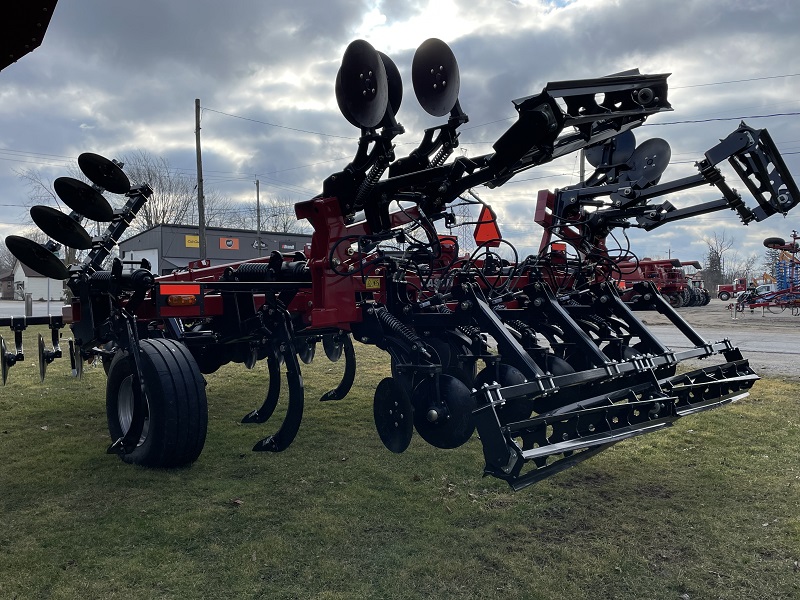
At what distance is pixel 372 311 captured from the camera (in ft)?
15.2

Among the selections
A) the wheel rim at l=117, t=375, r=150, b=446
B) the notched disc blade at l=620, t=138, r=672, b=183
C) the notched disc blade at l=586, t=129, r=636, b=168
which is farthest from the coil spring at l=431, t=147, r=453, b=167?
the wheel rim at l=117, t=375, r=150, b=446

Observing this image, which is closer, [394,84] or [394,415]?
[394,415]

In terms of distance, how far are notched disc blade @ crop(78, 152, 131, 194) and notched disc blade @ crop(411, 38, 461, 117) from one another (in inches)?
91.9

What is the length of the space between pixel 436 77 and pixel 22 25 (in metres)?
3.09

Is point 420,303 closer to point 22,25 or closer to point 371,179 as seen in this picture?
point 371,179

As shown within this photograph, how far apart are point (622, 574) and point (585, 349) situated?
71.8 inches

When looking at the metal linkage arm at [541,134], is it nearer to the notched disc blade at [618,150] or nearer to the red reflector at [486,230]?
the red reflector at [486,230]

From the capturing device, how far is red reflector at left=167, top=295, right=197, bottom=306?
14.7 feet

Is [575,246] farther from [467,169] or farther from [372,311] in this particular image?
[372,311]

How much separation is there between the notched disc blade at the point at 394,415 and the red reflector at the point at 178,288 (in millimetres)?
1614

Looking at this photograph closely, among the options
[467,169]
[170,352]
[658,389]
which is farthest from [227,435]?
[658,389]

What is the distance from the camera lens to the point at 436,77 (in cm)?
467

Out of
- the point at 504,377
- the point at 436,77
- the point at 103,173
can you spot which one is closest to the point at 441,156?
the point at 436,77

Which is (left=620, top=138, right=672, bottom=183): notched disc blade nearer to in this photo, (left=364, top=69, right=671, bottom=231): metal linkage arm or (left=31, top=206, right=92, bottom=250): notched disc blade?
(left=364, top=69, right=671, bottom=231): metal linkage arm
